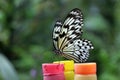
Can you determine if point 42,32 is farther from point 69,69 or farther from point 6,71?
point 69,69

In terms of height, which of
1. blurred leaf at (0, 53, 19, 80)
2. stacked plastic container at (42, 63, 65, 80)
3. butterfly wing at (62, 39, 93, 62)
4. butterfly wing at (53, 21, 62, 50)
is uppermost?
butterfly wing at (53, 21, 62, 50)

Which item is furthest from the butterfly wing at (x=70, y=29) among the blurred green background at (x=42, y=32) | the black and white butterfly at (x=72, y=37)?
the blurred green background at (x=42, y=32)

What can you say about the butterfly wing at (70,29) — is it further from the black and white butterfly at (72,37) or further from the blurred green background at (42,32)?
the blurred green background at (42,32)

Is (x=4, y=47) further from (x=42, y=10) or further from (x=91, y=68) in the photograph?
(x=91, y=68)

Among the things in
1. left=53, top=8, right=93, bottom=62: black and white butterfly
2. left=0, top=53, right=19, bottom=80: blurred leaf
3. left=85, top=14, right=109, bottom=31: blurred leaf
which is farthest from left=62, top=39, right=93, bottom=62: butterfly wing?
left=85, top=14, right=109, bottom=31: blurred leaf

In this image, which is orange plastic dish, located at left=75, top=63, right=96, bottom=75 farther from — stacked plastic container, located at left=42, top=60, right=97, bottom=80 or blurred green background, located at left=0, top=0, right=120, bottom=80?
blurred green background, located at left=0, top=0, right=120, bottom=80

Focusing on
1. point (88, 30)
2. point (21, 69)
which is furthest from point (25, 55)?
point (88, 30)
